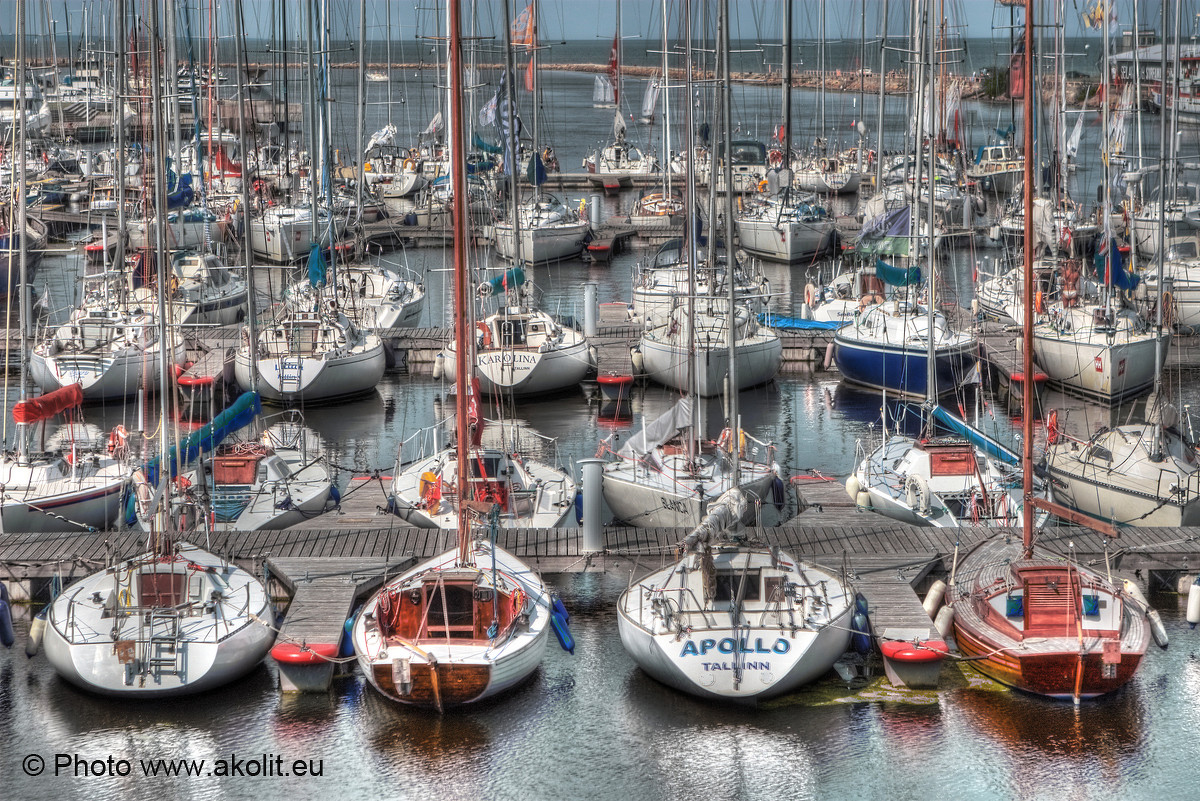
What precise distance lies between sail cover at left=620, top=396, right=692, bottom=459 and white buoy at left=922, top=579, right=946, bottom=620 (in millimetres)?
6083

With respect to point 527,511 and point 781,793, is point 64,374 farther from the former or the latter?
point 781,793

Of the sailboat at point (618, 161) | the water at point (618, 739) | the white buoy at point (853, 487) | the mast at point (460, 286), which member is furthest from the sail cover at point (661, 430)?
the sailboat at point (618, 161)

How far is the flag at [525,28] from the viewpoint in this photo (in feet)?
196

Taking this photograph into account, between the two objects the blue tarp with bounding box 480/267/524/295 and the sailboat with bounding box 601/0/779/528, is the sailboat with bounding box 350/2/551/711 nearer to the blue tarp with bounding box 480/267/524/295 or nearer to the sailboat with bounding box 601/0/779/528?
the sailboat with bounding box 601/0/779/528

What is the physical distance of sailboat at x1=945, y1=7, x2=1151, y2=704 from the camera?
20.2 metres

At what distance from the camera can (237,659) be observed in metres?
20.8

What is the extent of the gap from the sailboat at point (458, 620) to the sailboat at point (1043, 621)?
6.01 metres

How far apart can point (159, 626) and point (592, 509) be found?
7001 mm

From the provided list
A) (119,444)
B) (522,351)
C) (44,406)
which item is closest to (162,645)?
(44,406)

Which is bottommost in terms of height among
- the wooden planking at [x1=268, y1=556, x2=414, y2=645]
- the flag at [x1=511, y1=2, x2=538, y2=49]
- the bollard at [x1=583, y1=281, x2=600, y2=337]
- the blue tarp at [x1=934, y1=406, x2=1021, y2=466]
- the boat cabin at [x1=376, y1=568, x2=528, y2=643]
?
the wooden planking at [x1=268, y1=556, x2=414, y2=645]

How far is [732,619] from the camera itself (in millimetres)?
20375

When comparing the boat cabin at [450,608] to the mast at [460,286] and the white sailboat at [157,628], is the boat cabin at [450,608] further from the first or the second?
the white sailboat at [157,628]

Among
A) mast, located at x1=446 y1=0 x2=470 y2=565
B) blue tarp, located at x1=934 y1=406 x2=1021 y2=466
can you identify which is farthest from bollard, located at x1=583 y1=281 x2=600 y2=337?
mast, located at x1=446 y1=0 x2=470 y2=565

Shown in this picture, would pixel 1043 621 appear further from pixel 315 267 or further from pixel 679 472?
pixel 315 267
